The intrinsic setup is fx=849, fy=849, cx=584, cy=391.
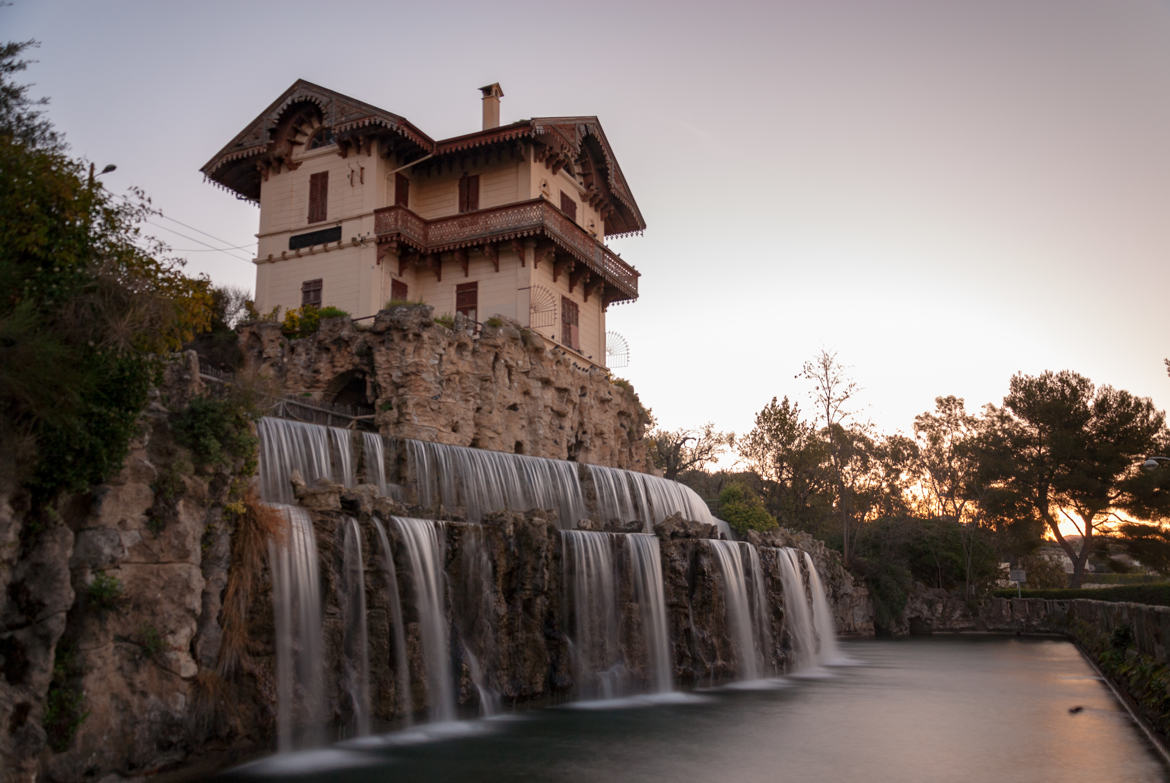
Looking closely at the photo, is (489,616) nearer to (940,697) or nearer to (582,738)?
(582,738)

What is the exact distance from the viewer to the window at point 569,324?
35.8 meters

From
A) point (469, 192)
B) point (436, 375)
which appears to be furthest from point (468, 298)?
point (436, 375)

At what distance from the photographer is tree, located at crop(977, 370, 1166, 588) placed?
5103 centimetres

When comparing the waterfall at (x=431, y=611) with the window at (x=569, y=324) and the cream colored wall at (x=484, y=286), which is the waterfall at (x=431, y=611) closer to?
the cream colored wall at (x=484, y=286)

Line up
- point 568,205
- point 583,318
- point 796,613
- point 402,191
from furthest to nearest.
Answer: point 583,318, point 568,205, point 402,191, point 796,613

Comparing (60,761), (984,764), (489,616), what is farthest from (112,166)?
(984,764)

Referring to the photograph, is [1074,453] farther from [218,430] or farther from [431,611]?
[218,430]

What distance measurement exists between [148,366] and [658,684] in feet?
46.7

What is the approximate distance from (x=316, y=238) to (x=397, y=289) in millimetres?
3735

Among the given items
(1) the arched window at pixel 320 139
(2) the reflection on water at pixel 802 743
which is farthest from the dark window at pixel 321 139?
(2) the reflection on water at pixel 802 743

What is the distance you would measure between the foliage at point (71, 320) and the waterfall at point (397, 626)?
5065 mm

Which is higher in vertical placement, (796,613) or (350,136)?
(350,136)

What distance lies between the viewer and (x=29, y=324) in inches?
408

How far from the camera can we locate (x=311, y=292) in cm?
3306
